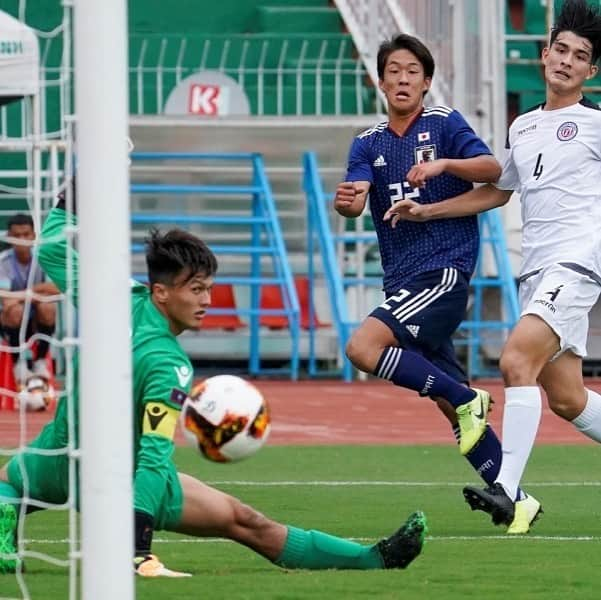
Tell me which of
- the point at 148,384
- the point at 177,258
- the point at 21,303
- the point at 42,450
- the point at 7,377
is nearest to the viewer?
the point at 148,384

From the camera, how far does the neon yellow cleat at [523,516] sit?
7566 mm

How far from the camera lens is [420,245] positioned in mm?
8359

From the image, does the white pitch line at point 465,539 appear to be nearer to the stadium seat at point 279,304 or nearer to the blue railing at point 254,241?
the blue railing at point 254,241

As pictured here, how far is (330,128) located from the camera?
19.7 m

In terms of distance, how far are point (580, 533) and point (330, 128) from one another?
490 inches

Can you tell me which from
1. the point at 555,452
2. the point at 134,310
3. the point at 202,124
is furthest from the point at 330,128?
the point at 134,310

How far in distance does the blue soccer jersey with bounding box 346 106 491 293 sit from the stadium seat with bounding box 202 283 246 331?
35.1 feet

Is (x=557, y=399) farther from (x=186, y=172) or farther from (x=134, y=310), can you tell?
Result: (x=186, y=172)

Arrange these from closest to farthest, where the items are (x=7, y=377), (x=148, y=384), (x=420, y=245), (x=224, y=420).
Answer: (x=224, y=420), (x=148, y=384), (x=420, y=245), (x=7, y=377)

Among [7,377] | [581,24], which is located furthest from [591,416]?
[7,377]

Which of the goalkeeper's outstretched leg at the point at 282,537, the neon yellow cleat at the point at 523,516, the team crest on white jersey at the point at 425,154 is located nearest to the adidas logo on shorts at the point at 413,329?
the team crest on white jersey at the point at 425,154

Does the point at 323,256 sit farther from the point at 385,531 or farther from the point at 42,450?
the point at 42,450

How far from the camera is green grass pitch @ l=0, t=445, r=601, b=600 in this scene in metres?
5.91

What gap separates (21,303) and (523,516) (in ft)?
31.1
